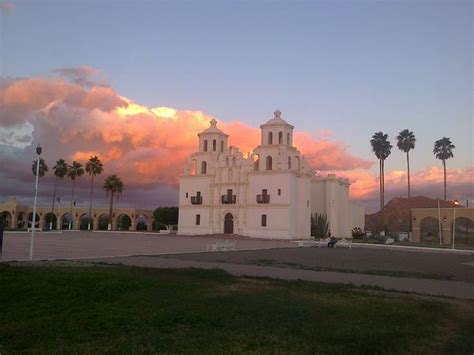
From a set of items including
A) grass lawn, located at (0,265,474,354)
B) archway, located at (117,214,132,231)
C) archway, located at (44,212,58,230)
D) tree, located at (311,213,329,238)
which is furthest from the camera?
archway, located at (44,212,58,230)

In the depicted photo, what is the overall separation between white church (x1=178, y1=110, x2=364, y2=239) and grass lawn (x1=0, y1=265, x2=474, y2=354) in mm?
40572

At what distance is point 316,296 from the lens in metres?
9.01

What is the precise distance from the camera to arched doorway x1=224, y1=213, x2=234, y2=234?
54844 mm

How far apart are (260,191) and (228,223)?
6026 millimetres

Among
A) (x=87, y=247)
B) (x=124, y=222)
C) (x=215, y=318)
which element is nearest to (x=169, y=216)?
(x=124, y=222)

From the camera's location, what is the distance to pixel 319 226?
5503cm

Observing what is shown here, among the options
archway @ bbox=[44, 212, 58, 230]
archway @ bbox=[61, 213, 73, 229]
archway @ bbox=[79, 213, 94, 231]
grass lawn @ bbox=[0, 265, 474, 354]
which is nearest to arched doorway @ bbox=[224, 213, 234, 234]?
archway @ bbox=[79, 213, 94, 231]

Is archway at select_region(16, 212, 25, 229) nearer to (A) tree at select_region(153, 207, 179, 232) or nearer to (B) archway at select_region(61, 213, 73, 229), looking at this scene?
(B) archway at select_region(61, 213, 73, 229)

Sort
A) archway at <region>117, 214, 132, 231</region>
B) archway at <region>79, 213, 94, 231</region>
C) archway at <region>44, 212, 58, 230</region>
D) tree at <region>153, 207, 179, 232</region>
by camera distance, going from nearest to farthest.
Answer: tree at <region>153, 207, 179, 232</region> → archway at <region>79, 213, 94, 231</region> → archway at <region>117, 214, 132, 231</region> → archway at <region>44, 212, 58, 230</region>

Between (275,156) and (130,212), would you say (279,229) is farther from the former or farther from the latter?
(130,212)

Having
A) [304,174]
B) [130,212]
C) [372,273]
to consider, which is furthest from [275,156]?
[372,273]

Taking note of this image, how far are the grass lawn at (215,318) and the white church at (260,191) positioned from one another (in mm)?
40572

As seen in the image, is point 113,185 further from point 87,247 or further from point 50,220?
point 87,247

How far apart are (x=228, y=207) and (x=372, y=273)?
40.6 metres
